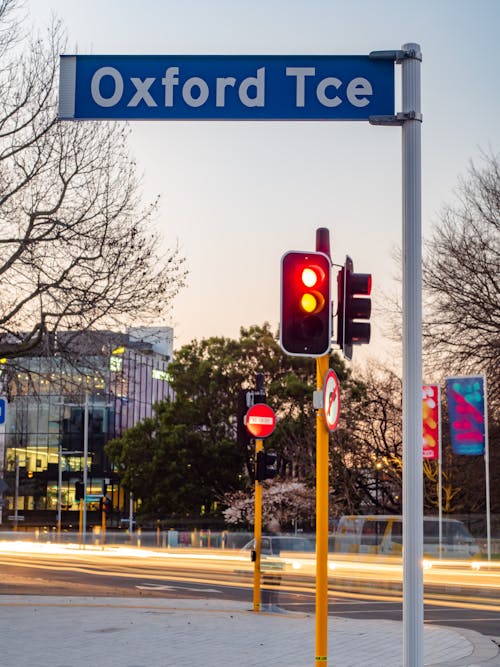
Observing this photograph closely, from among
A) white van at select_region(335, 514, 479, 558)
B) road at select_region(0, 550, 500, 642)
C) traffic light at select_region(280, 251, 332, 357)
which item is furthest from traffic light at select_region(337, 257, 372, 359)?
white van at select_region(335, 514, 479, 558)

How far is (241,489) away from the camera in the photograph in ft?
195

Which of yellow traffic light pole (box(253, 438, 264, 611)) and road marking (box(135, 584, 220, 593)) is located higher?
yellow traffic light pole (box(253, 438, 264, 611))

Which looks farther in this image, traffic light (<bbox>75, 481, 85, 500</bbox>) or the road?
traffic light (<bbox>75, 481, 85, 500</bbox>)

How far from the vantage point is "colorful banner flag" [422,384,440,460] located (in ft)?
113

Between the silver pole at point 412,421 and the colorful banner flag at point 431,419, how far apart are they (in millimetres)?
27326

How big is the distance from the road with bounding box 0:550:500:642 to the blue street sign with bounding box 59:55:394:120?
36.3ft

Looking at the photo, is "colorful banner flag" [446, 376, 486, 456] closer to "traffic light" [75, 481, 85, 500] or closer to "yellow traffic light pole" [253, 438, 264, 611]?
"yellow traffic light pole" [253, 438, 264, 611]

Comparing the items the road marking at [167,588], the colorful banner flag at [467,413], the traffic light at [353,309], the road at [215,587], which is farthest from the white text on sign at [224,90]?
the colorful banner flag at [467,413]

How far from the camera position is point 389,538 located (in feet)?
99.8

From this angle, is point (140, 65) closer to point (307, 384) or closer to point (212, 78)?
point (212, 78)

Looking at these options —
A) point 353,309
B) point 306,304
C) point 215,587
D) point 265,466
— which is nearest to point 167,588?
point 215,587

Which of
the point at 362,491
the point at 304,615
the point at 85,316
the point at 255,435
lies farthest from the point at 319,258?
the point at 362,491

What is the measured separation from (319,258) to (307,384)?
163 feet

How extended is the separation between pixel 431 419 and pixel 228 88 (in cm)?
2952
